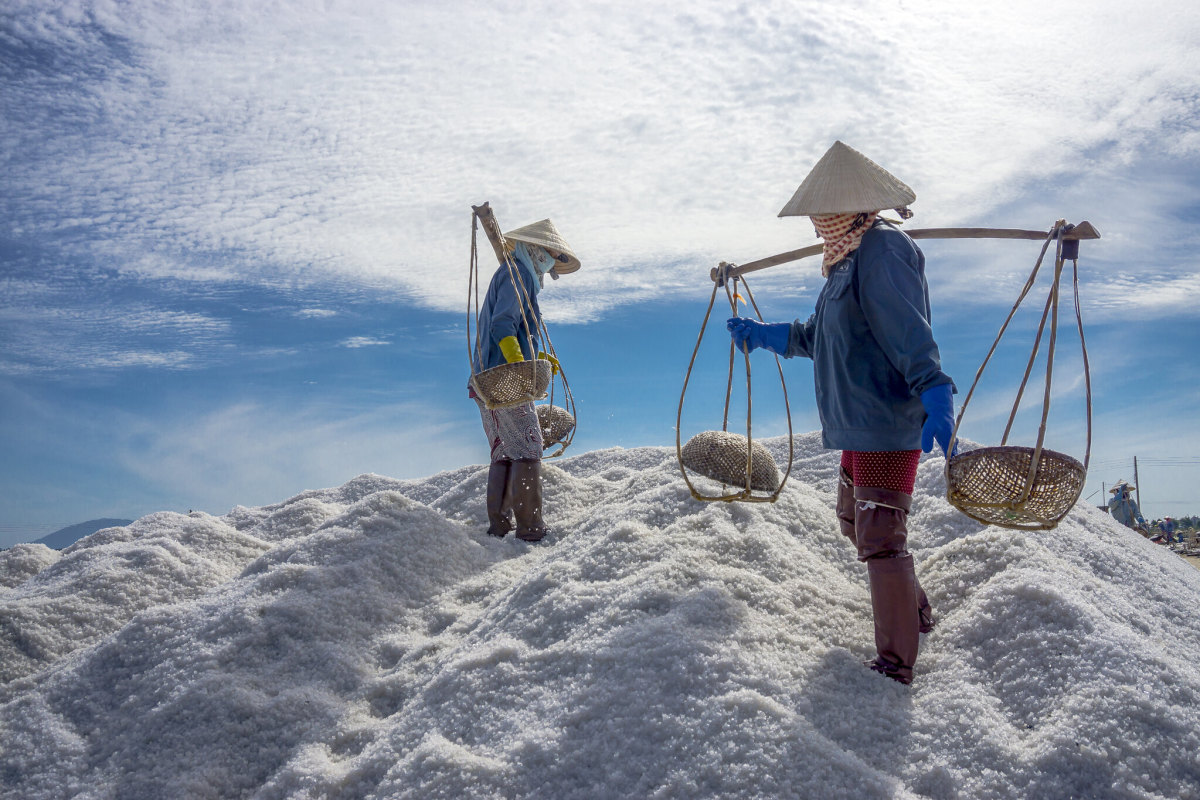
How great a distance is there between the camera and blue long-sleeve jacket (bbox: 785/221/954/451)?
8.74ft

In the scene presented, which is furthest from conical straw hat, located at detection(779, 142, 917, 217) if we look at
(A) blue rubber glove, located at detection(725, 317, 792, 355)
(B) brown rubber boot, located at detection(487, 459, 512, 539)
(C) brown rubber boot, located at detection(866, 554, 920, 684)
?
(B) brown rubber boot, located at detection(487, 459, 512, 539)

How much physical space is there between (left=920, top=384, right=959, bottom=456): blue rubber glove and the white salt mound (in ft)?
2.72

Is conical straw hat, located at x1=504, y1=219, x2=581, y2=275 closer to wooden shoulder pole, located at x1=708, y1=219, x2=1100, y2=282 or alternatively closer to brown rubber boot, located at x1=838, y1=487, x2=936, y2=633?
wooden shoulder pole, located at x1=708, y1=219, x2=1100, y2=282

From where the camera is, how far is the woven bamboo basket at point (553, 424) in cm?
531

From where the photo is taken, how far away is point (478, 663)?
286 cm

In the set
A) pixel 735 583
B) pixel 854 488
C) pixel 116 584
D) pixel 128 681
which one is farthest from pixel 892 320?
pixel 116 584

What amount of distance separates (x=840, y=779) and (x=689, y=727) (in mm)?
414

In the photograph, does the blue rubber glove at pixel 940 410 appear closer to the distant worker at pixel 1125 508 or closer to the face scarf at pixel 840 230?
the face scarf at pixel 840 230

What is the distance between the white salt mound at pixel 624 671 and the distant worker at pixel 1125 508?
11.8ft

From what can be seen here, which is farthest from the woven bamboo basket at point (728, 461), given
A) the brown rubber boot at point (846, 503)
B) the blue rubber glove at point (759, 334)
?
the brown rubber boot at point (846, 503)

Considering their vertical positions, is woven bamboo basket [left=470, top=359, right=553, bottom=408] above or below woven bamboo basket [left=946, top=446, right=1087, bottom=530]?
above

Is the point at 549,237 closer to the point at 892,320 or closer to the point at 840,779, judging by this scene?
the point at 892,320

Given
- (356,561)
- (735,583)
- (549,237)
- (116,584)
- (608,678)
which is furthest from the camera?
(549,237)

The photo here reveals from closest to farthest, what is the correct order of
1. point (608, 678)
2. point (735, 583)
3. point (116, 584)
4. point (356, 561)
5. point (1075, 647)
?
point (608, 678)
point (1075, 647)
point (735, 583)
point (356, 561)
point (116, 584)
